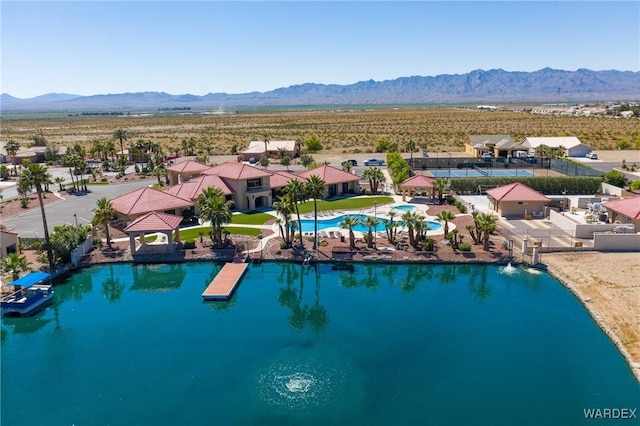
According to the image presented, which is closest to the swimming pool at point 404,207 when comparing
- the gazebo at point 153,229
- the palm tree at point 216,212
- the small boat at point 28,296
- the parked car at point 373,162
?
the palm tree at point 216,212

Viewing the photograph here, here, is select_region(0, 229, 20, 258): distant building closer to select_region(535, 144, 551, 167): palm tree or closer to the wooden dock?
the wooden dock

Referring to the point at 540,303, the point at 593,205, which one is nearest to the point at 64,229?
the point at 540,303

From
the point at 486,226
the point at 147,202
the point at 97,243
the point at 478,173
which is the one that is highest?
the point at 147,202

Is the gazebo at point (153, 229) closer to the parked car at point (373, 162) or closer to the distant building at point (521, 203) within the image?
the distant building at point (521, 203)

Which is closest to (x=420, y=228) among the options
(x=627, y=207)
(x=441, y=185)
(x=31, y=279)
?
(x=441, y=185)

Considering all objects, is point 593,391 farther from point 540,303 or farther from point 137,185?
point 137,185

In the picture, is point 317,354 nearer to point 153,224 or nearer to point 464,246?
point 464,246

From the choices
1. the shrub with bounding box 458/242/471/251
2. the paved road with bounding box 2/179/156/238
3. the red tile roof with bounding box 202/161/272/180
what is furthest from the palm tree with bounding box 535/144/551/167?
the paved road with bounding box 2/179/156/238
